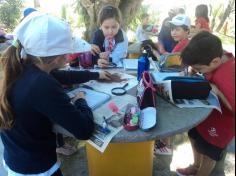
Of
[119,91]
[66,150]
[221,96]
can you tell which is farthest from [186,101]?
[66,150]

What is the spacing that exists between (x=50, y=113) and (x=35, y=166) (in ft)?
1.28

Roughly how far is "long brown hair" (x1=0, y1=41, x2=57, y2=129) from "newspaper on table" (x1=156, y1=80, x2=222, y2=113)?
690 mm

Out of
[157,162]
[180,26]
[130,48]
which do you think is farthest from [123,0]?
[157,162]

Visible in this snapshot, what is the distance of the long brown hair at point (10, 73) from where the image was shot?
1.33 metres

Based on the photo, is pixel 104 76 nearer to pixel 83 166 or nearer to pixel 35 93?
pixel 35 93

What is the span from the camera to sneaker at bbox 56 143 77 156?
264cm

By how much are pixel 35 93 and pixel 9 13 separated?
13.5ft

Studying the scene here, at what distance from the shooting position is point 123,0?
→ 500 cm

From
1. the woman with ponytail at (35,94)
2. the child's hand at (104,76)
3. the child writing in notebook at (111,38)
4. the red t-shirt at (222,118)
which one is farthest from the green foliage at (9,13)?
the red t-shirt at (222,118)

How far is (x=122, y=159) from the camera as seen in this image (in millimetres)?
1914

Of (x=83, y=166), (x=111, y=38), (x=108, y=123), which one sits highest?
(x=111, y=38)

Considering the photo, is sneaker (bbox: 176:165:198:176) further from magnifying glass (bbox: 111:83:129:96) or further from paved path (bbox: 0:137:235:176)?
magnifying glass (bbox: 111:83:129:96)

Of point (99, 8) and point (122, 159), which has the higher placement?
point (99, 8)

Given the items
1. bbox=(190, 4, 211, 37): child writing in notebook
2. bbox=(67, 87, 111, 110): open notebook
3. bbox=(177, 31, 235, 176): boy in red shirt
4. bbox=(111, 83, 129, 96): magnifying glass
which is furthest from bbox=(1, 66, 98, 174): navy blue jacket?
bbox=(190, 4, 211, 37): child writing in notebook
